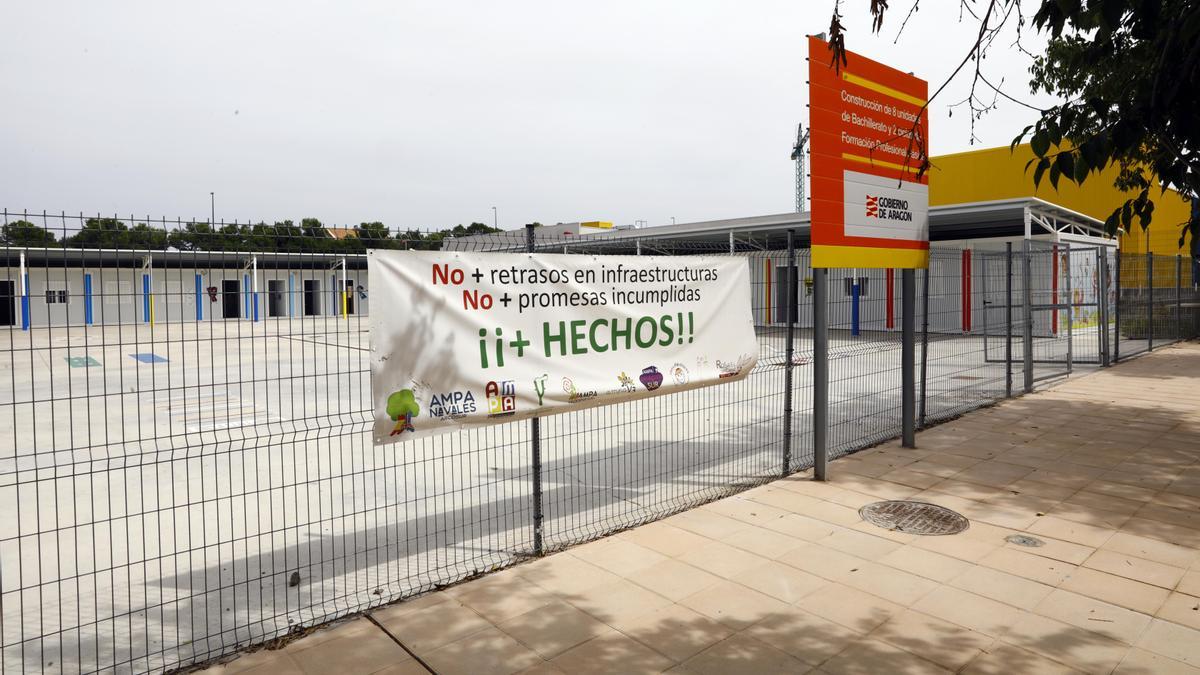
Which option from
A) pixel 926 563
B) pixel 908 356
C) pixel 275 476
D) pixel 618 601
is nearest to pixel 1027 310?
pixel 908 356

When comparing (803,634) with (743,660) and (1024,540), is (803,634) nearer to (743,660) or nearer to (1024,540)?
(743,660)

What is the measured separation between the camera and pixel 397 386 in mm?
4137

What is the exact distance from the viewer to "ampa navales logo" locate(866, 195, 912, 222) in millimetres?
6898

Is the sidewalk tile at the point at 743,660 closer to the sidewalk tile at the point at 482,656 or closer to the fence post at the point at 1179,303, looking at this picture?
the sidewalk tile at the point at 482,656

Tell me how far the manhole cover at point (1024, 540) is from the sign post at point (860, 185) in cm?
167

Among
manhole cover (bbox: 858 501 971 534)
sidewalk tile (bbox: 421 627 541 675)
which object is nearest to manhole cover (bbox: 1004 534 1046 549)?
manhole cover (bbox: 858 501 971 534)

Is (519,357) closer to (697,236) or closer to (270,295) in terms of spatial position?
(270,295)

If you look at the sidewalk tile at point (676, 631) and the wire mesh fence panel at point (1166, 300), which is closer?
the sidewalk tile at point (676, 631)

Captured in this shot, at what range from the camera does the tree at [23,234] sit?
9.73 ft

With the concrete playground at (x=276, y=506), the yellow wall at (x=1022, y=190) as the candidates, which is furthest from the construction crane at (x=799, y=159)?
the concrete playground at (x=276, y=506)

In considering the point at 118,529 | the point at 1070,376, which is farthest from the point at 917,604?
the point at 1070,376

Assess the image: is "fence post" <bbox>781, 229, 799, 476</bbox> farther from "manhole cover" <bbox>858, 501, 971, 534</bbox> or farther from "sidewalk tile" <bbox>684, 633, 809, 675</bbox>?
"sidewalk tile" <bbox>684, 633, 809, 675</bbox>

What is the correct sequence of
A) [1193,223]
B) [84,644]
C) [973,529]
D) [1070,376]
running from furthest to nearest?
[1070,376]
[973,529]
[84,644]
[1193,223]

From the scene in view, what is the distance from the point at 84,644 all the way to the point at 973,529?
5227 mm
